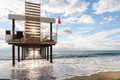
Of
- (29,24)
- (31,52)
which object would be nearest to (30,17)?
(29,24)

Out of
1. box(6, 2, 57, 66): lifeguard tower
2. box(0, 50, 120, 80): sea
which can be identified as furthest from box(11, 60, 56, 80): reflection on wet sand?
box(6, 2, 57, 66): lifeguard tower

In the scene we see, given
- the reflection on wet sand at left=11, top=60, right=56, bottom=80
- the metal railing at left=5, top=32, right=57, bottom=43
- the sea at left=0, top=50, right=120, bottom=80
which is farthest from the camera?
the metal railing at left=5, top=32, right=57, bottom=43

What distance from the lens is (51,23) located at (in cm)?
2408

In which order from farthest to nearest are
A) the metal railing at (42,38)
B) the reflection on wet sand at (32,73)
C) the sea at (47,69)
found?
the metal railing at (42,38), the sea at (47,69), the reflection on wet sand at (32,73)

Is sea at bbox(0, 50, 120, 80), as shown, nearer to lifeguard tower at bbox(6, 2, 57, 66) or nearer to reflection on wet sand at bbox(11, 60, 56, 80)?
reflection on wet sand at bbox(11, 60, 56, 80)

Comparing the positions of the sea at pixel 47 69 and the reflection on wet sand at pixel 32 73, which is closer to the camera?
the reflection on wet sand at pixel 32 73

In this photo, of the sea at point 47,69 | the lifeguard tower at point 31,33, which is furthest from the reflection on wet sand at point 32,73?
the lifeguard tower at point 31,33

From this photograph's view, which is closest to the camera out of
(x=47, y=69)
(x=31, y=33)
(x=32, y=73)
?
(x=32, y=73)

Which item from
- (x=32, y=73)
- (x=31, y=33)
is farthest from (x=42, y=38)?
(x=32, y=73)

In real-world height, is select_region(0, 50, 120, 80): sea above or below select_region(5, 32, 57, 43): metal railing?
below

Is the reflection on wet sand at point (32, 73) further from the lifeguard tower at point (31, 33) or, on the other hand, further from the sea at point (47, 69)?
the lifeguard tower at point (31, 33)

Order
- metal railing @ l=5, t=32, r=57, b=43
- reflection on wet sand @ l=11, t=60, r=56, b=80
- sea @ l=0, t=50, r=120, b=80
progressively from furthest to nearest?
metal railing @ l=5, t=32, r=57, b=43, sea @ l=0, t=50, r=120, b=80, reflection on wet sand @ l=11, t=60, r=56, b=80

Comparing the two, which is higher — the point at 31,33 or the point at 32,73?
the point at 31,33

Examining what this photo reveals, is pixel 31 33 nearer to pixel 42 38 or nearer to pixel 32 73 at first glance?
pixel 42 38
